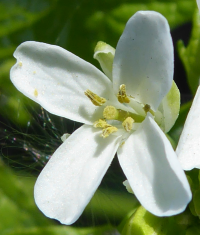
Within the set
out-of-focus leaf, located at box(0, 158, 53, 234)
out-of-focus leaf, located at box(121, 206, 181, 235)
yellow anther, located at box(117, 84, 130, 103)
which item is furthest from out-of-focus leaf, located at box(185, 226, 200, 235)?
out-of-focus leaf, located at box(0, 158, 53, 234)

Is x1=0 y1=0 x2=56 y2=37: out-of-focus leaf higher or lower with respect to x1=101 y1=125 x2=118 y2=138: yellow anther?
higher

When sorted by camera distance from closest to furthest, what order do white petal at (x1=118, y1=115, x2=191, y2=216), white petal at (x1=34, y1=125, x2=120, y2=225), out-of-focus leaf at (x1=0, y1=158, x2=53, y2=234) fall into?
white petal at (x1=118, y1=115, x2=191, y2=216) → white petal at (x1=34, y1=125, x2=120, y2=225) → out-of-focus leaf at (x1=0, y1=158, x2=53, y2=234)

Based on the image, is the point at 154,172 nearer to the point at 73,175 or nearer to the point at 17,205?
the point at 73,175

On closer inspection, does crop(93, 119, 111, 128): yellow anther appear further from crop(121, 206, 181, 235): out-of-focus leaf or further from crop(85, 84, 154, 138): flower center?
crop(121, 206, 181, 235): out-of-focus leaf

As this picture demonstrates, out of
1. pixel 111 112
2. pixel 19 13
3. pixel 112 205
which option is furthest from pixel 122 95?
pixel 19 13

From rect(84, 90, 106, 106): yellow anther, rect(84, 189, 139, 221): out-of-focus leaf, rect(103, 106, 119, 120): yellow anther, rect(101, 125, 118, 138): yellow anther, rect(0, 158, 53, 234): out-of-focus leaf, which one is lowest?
rect(0, 158, 53, 234): out-of-focus leaf

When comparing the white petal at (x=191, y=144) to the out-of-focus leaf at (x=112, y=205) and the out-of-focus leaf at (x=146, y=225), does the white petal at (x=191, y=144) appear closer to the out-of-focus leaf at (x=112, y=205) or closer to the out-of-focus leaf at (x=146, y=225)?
the out-of-focus leaf at (x=146, y=225)

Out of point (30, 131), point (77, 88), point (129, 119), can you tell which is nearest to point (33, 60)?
point (77, 88)

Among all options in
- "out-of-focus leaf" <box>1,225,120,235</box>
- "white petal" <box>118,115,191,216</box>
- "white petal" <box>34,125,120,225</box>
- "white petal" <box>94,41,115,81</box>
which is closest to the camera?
"white petal" <box>118,115,191,216</box>

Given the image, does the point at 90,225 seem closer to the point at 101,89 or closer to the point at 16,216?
the point at 16,216
